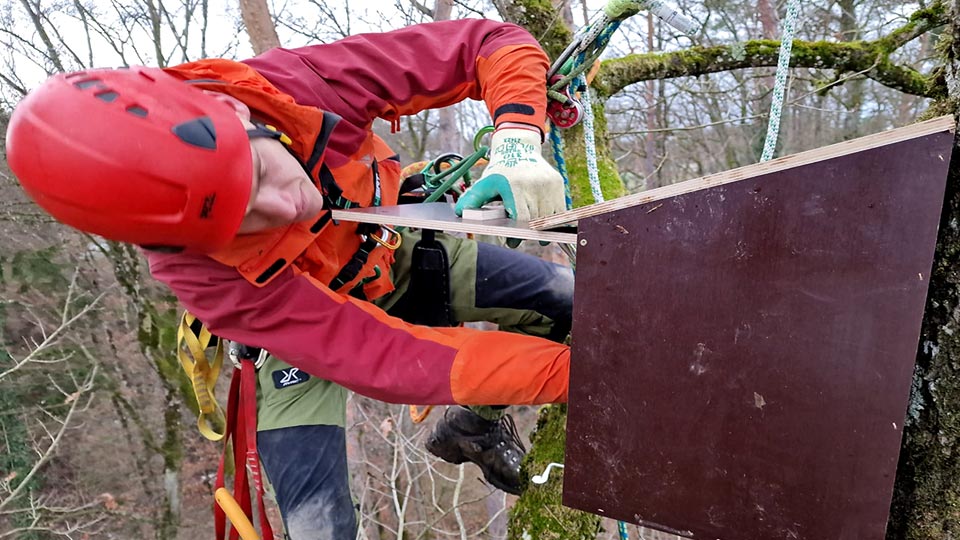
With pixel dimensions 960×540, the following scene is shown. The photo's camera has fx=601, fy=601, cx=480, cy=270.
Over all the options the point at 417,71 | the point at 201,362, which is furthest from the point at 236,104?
the point at 201,362

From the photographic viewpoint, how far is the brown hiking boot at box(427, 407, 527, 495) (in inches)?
81.1

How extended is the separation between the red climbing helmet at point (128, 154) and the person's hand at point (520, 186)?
0.45 metres

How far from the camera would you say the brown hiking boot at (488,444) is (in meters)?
2.06

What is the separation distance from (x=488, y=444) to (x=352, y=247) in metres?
0.92

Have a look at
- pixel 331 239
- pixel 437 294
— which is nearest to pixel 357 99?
pixel 331 239

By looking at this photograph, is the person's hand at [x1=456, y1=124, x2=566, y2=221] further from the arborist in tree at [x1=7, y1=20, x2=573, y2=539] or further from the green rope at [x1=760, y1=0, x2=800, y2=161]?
the green rope at [x1=760, y1=0, x2=800, y2=161]

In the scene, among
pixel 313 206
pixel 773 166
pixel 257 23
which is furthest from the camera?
pixel 257 23

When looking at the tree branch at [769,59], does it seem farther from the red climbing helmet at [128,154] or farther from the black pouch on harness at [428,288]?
the red climbing helmet at [128,154]

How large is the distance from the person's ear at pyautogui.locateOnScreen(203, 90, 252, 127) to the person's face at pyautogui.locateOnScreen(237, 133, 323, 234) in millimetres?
59

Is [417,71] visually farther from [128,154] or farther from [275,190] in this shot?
[128,154]

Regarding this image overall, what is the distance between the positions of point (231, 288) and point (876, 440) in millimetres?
1210

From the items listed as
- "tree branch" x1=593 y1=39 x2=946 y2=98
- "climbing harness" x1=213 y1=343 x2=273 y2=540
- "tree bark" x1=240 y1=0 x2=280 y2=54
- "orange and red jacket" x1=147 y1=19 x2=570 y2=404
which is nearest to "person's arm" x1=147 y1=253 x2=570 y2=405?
"orange and red jacket" x1=147 y1=19 x2=570 y2=404

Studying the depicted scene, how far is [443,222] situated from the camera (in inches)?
42.4

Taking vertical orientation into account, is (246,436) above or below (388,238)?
below
